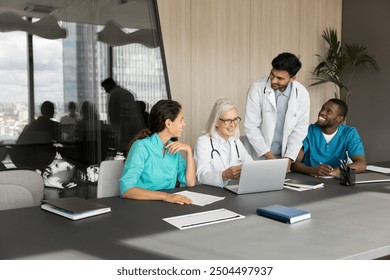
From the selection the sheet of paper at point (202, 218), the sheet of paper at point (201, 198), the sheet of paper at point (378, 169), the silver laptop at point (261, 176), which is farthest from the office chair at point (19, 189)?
the sheet of paper at point (378, 169)

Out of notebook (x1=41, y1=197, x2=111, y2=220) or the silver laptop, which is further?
the silver laptop

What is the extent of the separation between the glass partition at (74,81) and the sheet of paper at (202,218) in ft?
8.78

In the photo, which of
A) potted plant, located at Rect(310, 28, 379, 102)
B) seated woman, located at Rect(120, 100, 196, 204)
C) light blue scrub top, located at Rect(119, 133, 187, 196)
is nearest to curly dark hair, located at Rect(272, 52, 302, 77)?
seated woman, located at Rect(120, 100, 196, 204)

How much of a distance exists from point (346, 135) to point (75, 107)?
106 inches

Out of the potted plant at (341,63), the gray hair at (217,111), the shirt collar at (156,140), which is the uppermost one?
the potted plant at (341,63)

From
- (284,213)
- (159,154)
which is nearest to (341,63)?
(159,154)

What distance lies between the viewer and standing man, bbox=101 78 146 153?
15.5 ft

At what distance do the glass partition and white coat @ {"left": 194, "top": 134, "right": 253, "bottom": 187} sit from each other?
6.06ft

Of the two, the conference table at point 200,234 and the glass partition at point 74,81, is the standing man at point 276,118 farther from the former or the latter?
the glass partition at point 74,81

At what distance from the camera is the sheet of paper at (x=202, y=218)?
1.97 metres

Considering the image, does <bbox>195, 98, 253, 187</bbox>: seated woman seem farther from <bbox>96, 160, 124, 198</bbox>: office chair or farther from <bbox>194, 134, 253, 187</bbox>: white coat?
<bbox>96, 160, 124, 198</bbox>: office chair

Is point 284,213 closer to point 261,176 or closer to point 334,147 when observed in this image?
point 261,176

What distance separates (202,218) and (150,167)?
78 centimetres
